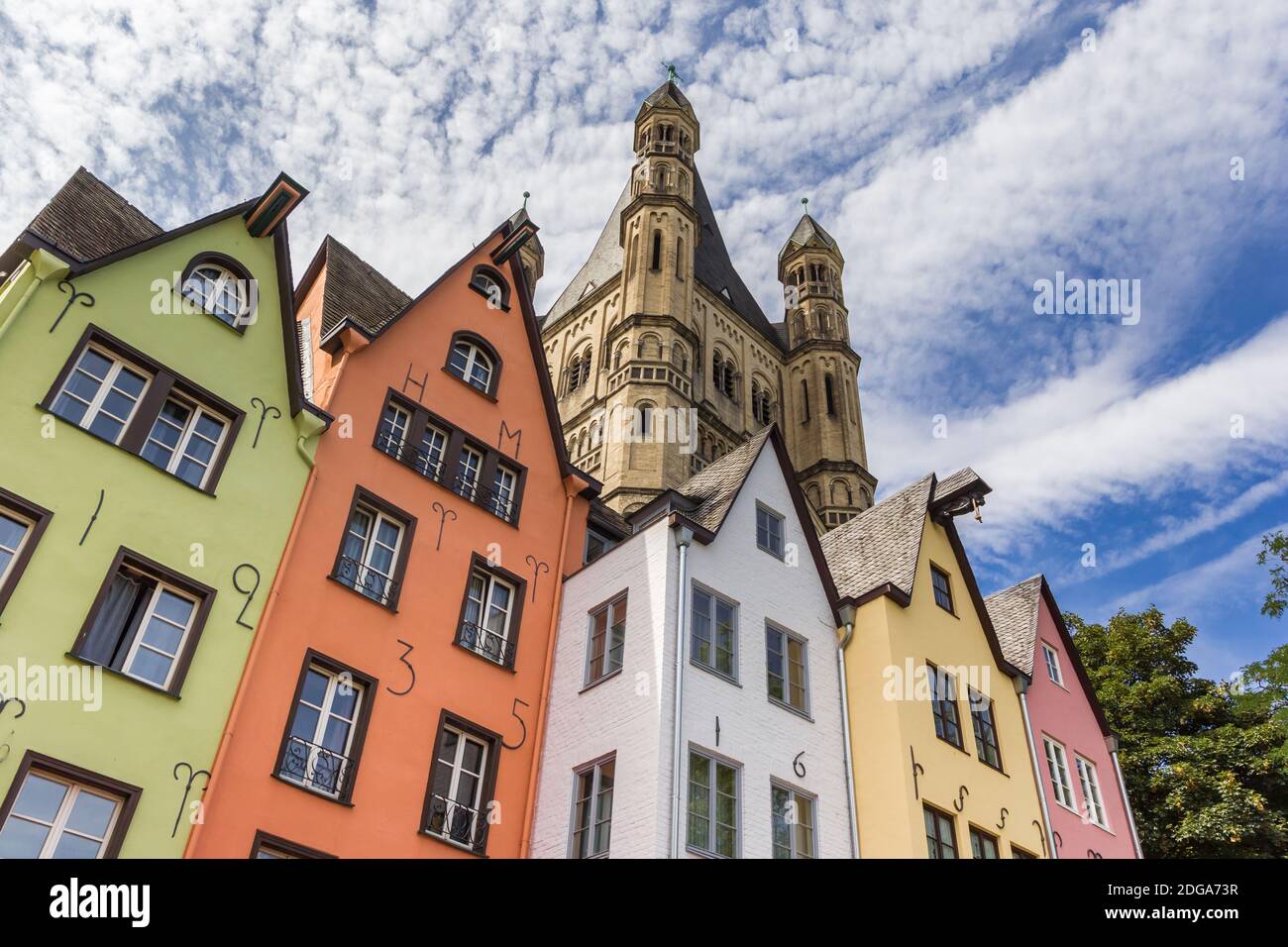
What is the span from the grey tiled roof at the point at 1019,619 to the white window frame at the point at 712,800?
950cm

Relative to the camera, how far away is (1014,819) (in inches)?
784

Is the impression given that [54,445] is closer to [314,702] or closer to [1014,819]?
A: [314,702]

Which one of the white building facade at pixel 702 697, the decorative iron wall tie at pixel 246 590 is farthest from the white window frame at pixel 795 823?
the decorative iron wall tie at pixel 246 590

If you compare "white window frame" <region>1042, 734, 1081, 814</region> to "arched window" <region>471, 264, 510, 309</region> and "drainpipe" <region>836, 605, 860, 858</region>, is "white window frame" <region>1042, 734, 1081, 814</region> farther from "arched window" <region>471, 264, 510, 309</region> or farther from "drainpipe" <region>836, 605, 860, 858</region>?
"arched window" <region>471, 264, 510, 309</region>

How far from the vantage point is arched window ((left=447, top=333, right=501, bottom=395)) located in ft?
66.1

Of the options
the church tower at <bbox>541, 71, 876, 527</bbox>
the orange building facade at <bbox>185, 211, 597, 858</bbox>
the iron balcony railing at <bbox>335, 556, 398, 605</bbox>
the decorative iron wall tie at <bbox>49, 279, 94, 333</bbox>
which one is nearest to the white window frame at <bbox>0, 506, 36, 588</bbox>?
the decorative iron wall tie at <bbox>49, 279, 94, 333</bbox>

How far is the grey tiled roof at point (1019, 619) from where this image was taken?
23.9 meters

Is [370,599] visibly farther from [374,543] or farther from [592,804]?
[592,804]

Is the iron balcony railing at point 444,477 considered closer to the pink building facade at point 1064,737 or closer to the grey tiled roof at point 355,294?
the grey tiled roof at point 355,294

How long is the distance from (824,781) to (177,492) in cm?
1093

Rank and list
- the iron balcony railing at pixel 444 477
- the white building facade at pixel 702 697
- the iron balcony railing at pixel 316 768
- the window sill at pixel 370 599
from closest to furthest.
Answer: the iron balcony railing at pixel 316 768 < the white building facade at pixel 702 697 < the window sill at pixel 370 599 < the iron balcony railing at pixel 444 477

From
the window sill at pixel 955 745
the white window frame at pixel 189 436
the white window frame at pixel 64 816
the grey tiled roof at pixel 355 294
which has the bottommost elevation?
the white window frame at pixel 64 816

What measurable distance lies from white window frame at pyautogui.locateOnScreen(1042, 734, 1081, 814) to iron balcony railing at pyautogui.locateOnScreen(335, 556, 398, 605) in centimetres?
1435
